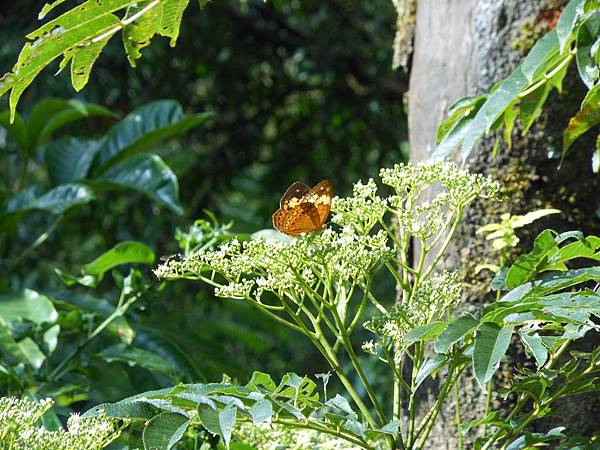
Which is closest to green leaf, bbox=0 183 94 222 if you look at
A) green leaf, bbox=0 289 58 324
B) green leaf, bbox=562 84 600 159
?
green leaf, bbox=0 289 58 324

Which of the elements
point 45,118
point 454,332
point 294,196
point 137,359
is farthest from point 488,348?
point 45,118

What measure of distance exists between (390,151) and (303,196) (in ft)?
8.65

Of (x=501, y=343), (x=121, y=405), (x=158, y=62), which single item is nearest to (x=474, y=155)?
(x=501, y=343)

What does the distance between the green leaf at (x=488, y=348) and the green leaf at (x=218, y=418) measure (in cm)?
21

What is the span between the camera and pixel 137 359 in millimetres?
1420

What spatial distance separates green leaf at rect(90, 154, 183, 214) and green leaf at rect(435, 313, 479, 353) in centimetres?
116

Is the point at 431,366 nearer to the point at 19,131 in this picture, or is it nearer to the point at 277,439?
the point at 277,439

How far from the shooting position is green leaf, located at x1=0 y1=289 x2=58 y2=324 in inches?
59.1

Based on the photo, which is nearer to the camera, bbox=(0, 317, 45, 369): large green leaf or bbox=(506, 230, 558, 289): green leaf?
bbox=(506, 230, 558, 289): green leaf

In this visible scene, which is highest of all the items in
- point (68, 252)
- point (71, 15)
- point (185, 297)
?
point (71, 15)

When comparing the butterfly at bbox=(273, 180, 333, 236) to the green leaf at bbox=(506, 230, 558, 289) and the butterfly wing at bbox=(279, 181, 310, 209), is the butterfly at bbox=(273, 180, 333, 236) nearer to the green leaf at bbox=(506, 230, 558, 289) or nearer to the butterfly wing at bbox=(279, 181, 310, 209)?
the butterfly wing at bbox=(279, 181, 310, 209)

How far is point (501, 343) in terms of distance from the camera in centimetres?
77

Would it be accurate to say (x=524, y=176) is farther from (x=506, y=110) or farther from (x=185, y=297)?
(x=185, y=297)

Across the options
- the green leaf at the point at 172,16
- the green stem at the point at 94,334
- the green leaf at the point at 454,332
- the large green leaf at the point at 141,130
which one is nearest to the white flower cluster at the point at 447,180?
the green leaf at the point at 454,332
